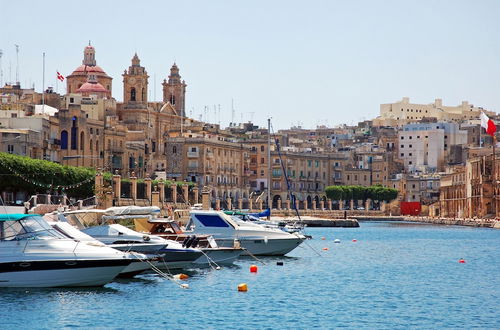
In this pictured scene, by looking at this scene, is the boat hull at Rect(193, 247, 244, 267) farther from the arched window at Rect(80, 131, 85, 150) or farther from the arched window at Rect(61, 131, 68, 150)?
the arched window at Rect(80, 131, 85, 150)

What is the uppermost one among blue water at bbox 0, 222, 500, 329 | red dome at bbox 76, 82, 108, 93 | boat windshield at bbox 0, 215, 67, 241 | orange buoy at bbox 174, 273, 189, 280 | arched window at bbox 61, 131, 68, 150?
red dome at bbox 76, 82, 108, 93

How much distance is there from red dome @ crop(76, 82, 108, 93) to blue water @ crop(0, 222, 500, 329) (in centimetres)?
9159

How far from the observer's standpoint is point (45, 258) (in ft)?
117

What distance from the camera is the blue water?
3225 centimetres

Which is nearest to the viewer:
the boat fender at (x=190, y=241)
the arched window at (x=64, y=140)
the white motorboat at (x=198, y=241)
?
the boat fender at (x=190, y=241)

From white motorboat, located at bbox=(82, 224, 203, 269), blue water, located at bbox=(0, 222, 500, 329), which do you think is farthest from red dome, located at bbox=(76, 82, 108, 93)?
white motorboat, located at bbox=(82, 224, 203, 269)

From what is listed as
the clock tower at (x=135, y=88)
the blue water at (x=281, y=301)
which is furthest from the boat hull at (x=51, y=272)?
the clock tower at (x=135, y=88)

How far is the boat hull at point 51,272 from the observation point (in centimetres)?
3556

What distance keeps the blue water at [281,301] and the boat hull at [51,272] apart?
0.34 metres

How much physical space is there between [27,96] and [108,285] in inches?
4248

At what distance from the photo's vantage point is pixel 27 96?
143125 millimetres

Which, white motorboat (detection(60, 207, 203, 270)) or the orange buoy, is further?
the orange buoy

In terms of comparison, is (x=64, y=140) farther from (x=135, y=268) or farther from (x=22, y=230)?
(x=22, y=230)

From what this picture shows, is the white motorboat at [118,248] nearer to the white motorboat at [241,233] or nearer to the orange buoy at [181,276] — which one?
the orange buoy at [181,276]
